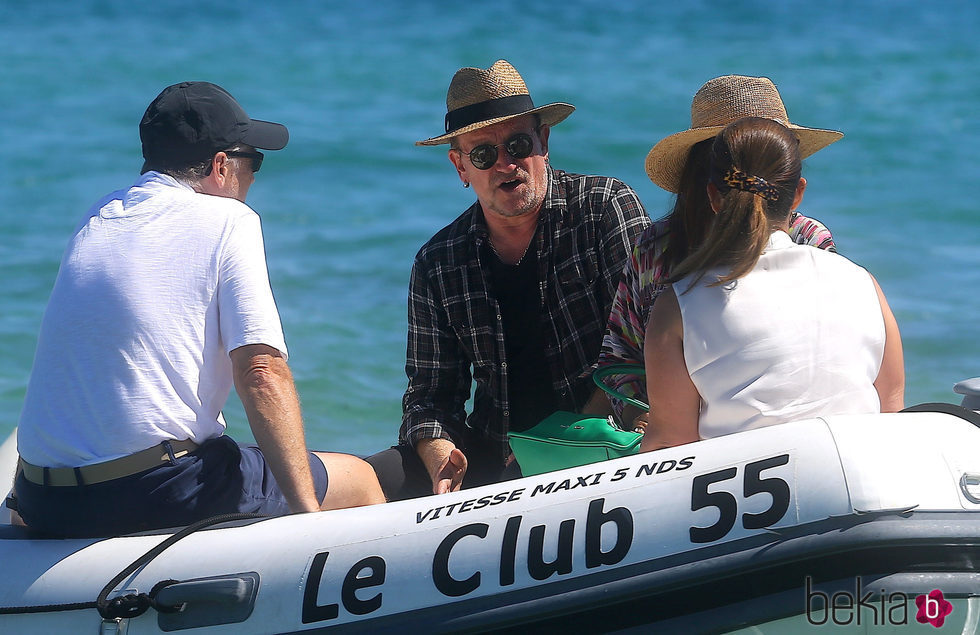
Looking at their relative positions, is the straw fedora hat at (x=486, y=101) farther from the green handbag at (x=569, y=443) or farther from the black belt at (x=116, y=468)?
the black belt at (x=116, y=468)

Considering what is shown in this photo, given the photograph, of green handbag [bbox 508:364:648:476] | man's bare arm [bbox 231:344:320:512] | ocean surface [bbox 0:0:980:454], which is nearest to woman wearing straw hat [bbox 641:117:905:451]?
green handbag [bbox 508:364:648:476]

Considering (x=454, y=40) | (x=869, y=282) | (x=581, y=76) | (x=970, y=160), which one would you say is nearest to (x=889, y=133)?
(x=970, y=160)

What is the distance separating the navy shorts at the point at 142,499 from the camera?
2404 millimetres

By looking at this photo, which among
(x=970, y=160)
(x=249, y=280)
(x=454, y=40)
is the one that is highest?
(x=454, y=40)

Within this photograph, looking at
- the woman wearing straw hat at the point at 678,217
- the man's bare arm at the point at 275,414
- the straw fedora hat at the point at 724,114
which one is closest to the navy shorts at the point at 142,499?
the man's bare arm at the point at 275,414

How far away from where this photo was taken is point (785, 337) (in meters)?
2.12

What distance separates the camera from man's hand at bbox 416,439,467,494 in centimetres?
298

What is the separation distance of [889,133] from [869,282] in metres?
9.19

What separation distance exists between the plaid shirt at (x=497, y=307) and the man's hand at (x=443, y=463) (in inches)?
1.4

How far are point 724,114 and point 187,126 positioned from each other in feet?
4.21

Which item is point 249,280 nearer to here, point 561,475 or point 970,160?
point 561,475

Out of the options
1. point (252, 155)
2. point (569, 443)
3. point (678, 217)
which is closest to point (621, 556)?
point (569, 443)

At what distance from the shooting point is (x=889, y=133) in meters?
10.7

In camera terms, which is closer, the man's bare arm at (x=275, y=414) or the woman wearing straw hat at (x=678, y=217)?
the man's bare arm at (x=275, y=414)
